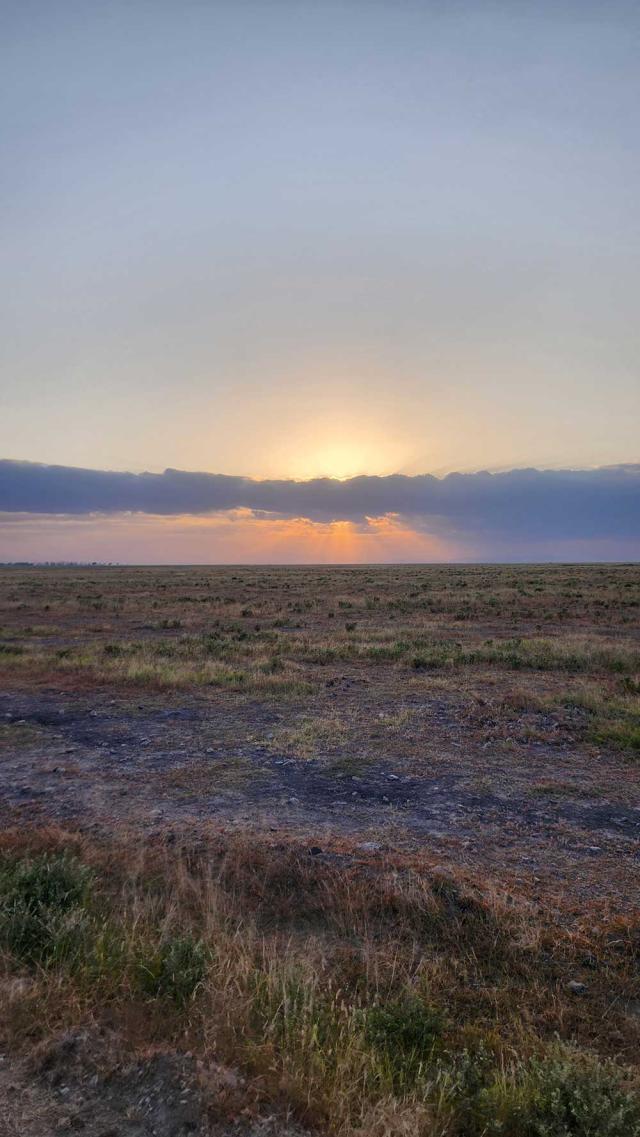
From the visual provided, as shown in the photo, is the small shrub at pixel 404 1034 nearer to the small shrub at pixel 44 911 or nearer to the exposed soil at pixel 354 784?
the small shrub at pixel 44 911

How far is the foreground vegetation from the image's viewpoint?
10.6ft

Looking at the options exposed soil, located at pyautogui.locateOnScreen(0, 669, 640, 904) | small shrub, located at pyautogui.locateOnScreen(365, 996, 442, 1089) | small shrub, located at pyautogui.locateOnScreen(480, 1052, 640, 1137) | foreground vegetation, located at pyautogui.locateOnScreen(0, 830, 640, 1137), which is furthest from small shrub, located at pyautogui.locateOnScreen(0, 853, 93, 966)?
small shrub, located at pyautogui.locateOnScreen(480, 1052, 640, 1137)

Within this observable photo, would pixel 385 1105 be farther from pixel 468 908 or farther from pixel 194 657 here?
pixel 194 657

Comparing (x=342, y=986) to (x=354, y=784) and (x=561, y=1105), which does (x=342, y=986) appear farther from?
(x=354, y=784)

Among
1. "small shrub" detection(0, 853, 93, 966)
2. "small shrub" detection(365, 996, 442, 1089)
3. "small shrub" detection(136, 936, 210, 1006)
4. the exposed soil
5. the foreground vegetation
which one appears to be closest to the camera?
the foreground vegetation

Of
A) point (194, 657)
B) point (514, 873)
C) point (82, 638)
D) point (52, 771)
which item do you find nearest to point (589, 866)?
point (514, 873)

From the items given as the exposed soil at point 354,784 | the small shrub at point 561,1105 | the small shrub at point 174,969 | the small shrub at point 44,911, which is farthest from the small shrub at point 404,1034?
the exposed soil at point 354,784

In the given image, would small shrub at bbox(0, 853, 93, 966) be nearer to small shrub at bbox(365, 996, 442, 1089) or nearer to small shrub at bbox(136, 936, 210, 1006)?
small shrub at bbox(136, 936, 210, 1006)

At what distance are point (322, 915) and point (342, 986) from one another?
1.07 m

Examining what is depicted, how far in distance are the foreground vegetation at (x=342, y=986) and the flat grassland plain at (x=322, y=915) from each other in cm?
2

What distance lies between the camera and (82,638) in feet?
80.6

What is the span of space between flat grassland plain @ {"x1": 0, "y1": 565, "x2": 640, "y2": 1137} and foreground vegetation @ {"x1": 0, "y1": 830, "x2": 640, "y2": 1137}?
20 millimetres

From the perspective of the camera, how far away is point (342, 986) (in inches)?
170

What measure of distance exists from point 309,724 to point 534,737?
412cm
